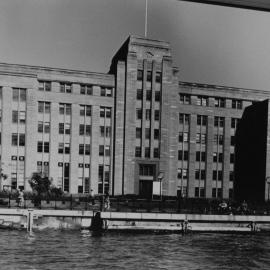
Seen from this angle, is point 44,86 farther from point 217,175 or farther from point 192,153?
point 217,175

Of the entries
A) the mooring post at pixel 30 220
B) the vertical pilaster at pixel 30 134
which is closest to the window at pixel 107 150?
the vertical pilaster at pixel 30 134

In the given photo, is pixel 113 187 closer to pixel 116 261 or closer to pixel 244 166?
pixel 244 166

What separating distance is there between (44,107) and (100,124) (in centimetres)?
856

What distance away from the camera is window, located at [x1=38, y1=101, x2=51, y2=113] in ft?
190

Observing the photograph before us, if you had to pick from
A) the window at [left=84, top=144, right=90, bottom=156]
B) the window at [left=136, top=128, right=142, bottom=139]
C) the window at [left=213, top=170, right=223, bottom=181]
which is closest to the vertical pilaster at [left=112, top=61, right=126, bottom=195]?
the window at [left=136, top=128, right=142, bottom=139]

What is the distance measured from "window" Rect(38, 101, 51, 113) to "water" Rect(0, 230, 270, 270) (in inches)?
1180

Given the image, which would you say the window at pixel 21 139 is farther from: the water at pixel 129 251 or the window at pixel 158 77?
the water at pixel 129 251

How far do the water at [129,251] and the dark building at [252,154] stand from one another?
1223 inches

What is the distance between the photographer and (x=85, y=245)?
25.5m

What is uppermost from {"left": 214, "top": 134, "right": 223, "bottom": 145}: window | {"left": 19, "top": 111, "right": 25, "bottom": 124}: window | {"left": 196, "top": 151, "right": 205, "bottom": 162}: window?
{"left": 19, "top": 111, "right": 25, "bottom": 124}: window

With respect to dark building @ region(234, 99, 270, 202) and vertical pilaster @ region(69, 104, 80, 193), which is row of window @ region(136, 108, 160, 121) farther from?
dark building @ region(234, 99, 270, 202)

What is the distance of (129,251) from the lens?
23828mm

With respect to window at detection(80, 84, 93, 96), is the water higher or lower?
lower

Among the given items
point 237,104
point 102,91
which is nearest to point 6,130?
point 102,91
